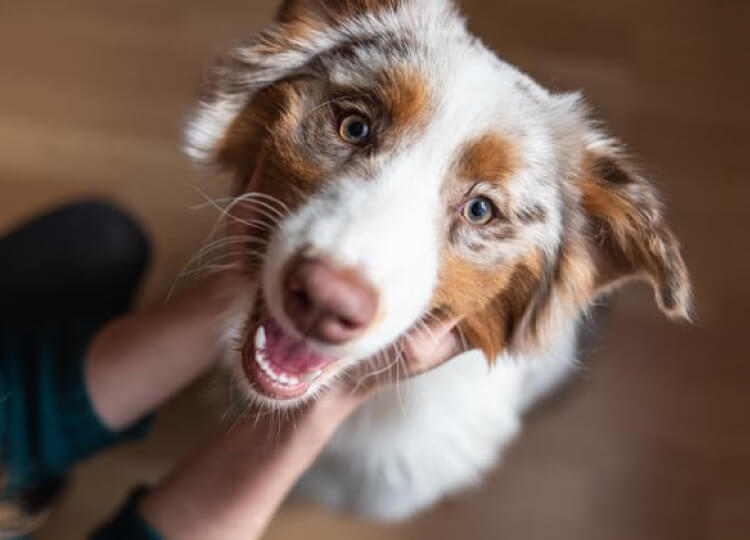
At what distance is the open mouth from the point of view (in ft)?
3.48

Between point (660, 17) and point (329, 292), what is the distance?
1565mm

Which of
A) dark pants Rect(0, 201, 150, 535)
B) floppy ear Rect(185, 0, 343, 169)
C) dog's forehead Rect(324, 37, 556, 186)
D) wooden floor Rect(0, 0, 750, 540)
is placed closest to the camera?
dog's forehead Rect(324, 37, 556, 186)

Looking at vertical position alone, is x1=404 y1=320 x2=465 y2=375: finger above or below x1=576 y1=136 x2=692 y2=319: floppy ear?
below

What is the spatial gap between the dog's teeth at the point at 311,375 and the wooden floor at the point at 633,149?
762mm

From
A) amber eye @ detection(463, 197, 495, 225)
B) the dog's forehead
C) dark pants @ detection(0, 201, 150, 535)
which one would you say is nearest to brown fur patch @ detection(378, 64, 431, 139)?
the dog's forehead

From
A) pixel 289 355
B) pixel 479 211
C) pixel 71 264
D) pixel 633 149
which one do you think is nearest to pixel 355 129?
pixel 479 211

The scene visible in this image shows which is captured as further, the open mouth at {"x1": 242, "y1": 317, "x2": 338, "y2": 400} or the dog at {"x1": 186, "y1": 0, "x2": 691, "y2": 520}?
the open mouth at {"x1": 242, "y1": 317, "x2": 338, "y2": 400}

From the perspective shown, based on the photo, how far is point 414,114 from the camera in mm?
1025

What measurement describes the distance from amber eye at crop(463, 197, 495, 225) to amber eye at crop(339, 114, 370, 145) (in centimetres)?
15

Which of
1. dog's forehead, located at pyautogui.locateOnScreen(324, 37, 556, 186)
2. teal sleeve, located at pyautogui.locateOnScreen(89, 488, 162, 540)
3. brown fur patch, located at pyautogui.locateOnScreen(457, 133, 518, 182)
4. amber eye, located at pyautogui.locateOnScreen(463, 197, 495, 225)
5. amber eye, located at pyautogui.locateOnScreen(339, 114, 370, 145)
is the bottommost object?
teal sleeve, located at pyautogui.locateOnScreen(89, 488, 162, 540)

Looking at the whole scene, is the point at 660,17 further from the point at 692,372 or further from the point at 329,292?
the point at 329,292

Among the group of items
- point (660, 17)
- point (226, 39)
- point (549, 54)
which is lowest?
point (226, 39)

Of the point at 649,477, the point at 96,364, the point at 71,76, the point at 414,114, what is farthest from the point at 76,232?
the point at 649,477

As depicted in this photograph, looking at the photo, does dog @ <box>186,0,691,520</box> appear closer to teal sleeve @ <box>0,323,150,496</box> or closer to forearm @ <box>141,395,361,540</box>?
forearm @ <box>141,395,361,540</box>
